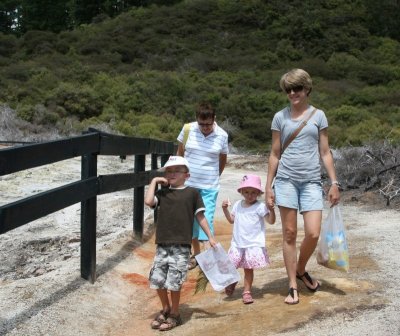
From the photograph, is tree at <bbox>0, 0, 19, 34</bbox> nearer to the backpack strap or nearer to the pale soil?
the pale soil

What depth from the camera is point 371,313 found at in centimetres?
404

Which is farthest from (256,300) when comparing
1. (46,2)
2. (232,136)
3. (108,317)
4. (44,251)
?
(46,2)

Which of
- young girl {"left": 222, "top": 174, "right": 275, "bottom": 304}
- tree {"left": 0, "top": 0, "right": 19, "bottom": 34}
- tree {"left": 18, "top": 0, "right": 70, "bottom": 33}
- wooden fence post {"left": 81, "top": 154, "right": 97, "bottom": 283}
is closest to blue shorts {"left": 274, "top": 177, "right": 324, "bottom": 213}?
young girl {"left": 222, "top": 174, "right": 275, "bottom": 304}

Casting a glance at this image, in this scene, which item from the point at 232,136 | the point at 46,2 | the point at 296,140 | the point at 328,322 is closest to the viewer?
the point at 328,322

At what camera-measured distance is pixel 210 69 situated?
134 feet

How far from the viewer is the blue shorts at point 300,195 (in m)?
4.52

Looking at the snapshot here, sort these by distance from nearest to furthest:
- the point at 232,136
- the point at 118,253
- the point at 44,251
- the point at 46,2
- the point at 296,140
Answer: the point at 296,140, the point at 118,253, the point at 44,251, the point at 232,136, the point at 46,2

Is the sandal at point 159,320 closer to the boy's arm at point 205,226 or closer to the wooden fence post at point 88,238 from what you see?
the boy's arm at point 205,226

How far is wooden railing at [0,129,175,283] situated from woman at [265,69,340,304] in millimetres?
1431

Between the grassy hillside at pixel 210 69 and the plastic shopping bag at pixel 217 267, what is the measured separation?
12.9 meters

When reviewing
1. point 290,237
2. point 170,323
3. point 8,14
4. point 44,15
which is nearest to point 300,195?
point 290,237

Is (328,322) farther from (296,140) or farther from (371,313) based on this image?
(296,140)

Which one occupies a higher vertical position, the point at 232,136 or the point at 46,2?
the point at 46,2

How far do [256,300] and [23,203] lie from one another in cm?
181
